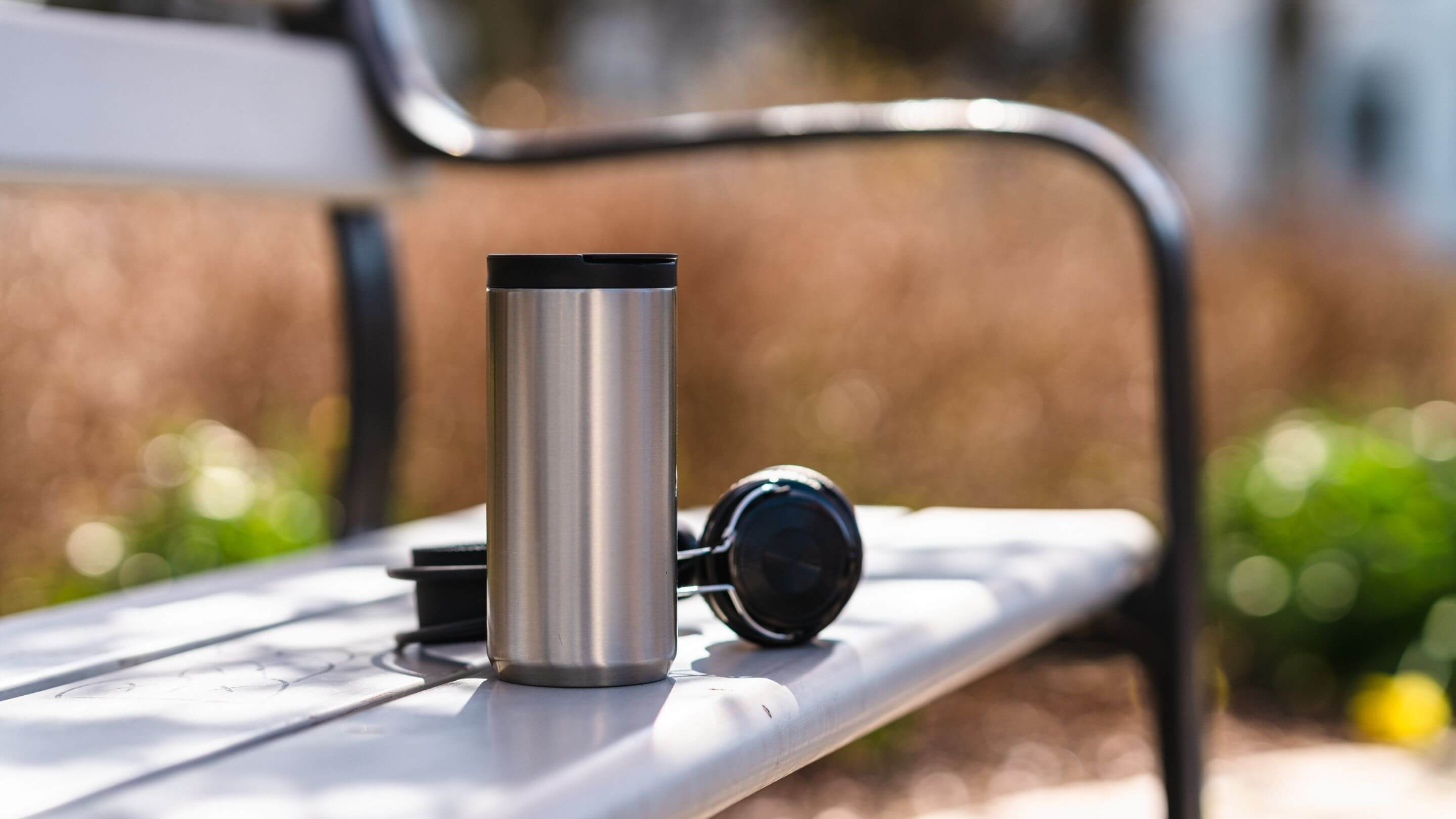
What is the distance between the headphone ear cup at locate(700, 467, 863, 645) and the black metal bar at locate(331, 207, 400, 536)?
830 mm

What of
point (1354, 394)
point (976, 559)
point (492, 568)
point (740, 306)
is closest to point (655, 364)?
point (492, 568)

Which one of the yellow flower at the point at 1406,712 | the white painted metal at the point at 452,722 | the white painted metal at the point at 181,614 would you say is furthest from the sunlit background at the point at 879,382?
the white painted metal at the point at 452,722

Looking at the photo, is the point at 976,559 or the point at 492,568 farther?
the point at 976,559

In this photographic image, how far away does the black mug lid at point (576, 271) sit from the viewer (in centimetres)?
66

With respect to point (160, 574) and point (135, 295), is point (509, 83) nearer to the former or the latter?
point (135, 295)

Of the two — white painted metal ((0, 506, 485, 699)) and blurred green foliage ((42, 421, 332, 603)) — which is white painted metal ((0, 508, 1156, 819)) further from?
blurred green foliage ((42, 421, 332, 603))

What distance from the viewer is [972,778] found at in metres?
2.84

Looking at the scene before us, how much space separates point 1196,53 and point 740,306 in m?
5.73

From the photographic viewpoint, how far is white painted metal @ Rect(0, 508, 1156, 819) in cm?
54

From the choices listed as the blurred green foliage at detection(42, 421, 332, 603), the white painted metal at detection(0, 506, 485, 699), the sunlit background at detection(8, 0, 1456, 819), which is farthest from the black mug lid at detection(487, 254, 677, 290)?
the blurred green foliage at detection(42, 421, 332, 603)

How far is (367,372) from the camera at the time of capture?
1565 millimetres

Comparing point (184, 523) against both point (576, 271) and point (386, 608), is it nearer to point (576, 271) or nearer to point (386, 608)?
point (386, 608)

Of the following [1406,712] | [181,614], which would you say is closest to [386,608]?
[181,614]

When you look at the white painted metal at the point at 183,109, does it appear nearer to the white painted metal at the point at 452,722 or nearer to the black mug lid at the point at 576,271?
the white painted metal at the point at 452,722
